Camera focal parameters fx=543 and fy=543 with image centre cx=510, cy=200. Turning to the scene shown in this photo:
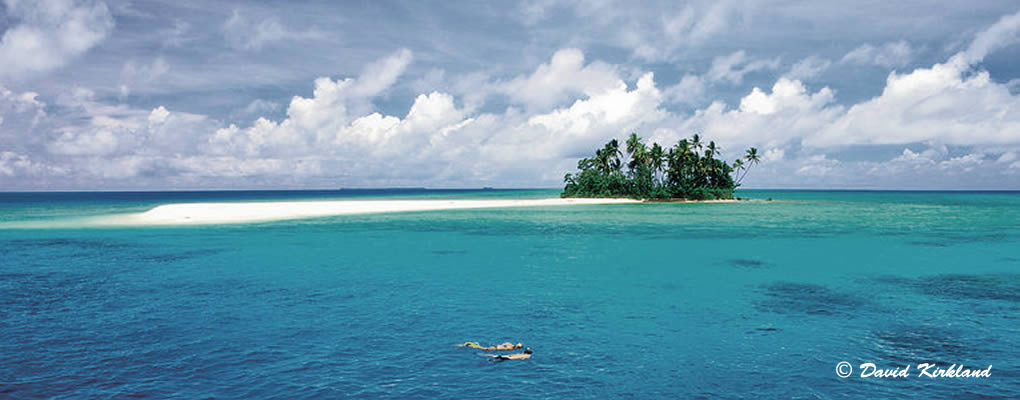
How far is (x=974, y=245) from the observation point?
37062 millimetres

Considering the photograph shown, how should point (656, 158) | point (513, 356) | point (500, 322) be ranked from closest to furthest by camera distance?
point (513, 356) < point (500, 322) < point (656, 158)

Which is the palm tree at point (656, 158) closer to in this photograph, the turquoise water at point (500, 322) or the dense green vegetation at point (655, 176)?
the dense green vegetation at point (655, 176)

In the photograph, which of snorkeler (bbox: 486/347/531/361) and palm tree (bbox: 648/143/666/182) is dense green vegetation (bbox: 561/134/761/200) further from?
snorkeler (bbox: 486/347/531/361)

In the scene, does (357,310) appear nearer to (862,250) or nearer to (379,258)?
(379,258)

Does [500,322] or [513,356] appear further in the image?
[500,322]

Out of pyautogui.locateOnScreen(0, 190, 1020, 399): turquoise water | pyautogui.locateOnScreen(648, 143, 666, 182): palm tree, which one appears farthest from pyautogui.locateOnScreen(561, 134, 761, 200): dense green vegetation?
pyautogui.locateOnScreen(0, 190, 1020, 399): turquoise water

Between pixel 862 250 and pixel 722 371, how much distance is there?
28.3 metres

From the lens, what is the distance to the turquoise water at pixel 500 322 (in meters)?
10.8

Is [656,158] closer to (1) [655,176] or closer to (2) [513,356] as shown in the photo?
(1) [655,176]

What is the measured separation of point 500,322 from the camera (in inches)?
611

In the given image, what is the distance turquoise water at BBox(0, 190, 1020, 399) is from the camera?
35.5ft

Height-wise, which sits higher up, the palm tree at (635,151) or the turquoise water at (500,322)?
the palm tree at (635,151)

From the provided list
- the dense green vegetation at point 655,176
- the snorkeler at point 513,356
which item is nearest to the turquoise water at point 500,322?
the snorkeler at point 513,356

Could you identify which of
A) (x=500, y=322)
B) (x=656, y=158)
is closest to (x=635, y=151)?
(x=656, y=158)
